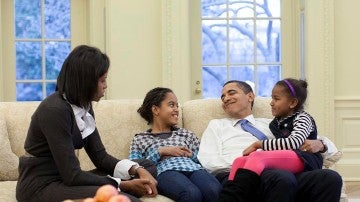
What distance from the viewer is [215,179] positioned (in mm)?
3275

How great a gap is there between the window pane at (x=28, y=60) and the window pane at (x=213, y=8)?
1.70m

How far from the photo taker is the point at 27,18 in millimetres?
6289

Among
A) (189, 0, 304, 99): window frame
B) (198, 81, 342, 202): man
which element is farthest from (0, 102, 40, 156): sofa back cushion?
(189, 0, 304, 99): window frame

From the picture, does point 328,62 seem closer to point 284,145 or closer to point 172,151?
point 284,145

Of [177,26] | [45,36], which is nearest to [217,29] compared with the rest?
[177,26]

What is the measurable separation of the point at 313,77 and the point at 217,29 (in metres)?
1.07

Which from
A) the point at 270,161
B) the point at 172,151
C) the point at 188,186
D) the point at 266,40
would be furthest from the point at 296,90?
the point at 266,40

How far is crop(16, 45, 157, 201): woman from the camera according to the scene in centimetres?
265

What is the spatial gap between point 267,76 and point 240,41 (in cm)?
45

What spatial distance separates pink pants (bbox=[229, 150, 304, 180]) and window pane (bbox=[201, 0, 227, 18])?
3302 mm

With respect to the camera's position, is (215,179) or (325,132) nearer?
(215,179)

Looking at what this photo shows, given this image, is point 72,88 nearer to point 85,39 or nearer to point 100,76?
point 100,76

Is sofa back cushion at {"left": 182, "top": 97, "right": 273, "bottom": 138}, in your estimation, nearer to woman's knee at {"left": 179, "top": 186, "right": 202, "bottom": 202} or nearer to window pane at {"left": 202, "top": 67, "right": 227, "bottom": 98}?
woman's knee at {"left": 179, "top": 186, "right": 202, "bottom": 202}

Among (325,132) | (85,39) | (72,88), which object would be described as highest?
(85,39)
